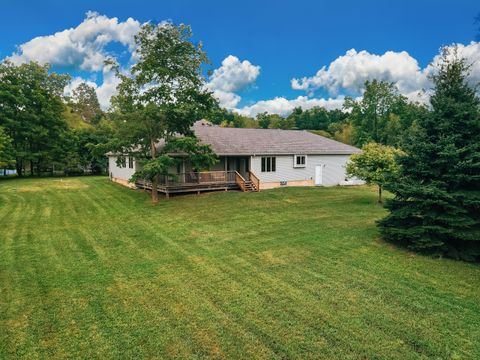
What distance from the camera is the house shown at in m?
19.7

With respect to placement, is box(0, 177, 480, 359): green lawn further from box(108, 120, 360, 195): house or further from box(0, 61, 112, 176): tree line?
box(0, 61, 112, 176): tree line

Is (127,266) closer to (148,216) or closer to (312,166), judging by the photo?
(148,216)

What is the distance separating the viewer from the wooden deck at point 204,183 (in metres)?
18.6

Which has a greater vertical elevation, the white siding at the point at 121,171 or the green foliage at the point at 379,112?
the green foliage at the point at 379,112

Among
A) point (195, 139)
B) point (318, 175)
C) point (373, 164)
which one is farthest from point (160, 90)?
point (318, 175)

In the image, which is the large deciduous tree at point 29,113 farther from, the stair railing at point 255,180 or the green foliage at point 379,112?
the green foliage at point 379,112

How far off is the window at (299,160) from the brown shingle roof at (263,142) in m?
0.42

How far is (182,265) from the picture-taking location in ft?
25.3

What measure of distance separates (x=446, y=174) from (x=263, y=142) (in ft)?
53.4

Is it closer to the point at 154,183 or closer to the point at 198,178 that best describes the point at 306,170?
the point at 198,178

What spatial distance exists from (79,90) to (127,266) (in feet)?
275

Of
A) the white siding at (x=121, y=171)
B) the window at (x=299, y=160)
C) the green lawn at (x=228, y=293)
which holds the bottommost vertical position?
the green lawn at (x=228, y=293)

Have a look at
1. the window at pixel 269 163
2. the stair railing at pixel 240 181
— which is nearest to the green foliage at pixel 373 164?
the window at pixel 269 163

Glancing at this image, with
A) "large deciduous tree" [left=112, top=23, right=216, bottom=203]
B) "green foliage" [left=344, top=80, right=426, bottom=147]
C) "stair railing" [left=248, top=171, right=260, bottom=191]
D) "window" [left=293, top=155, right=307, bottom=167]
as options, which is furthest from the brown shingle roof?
"green foliage" [left=344, top=80, right=426, bottom=147]
